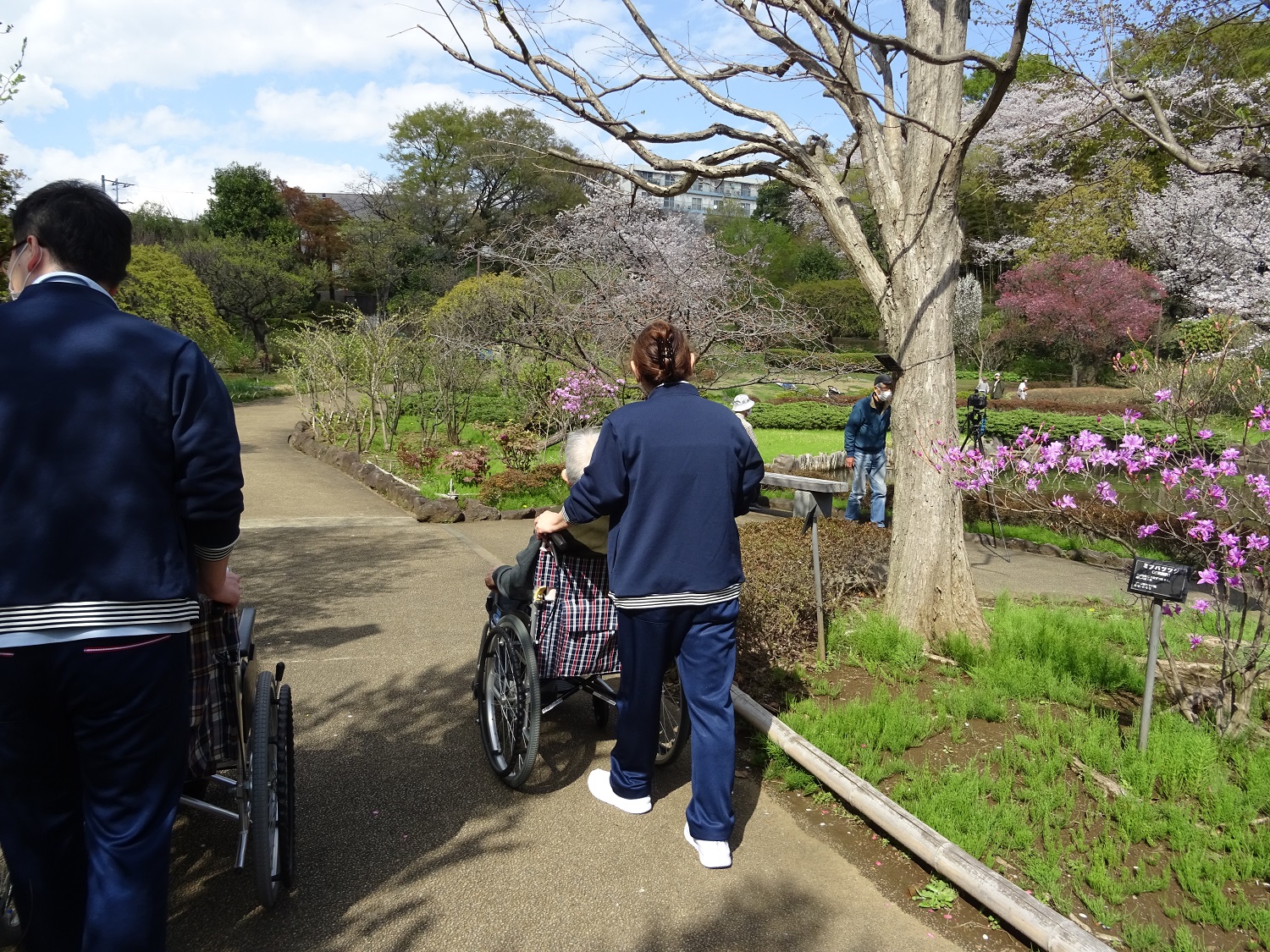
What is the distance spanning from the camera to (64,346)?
1.90 m

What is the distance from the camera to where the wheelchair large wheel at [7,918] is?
245 centimetres

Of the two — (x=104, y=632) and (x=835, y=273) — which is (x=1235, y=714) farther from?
(x=835, y=273)

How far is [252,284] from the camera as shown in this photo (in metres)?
34.9

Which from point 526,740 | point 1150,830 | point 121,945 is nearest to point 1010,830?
point 1150,830

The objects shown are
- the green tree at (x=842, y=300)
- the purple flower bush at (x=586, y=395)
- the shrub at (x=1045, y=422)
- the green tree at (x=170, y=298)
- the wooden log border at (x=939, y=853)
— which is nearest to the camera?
the wooden log border at (x=939, y=853)

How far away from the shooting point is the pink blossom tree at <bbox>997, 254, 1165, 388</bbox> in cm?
2498

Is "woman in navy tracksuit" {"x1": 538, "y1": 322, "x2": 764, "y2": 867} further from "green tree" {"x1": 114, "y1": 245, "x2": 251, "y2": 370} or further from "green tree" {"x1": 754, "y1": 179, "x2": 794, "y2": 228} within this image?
"green tree" {"x1": 754, "y1": 179, "x2": 794, "y2": 228}

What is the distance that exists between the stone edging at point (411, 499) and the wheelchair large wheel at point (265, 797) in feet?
24.6

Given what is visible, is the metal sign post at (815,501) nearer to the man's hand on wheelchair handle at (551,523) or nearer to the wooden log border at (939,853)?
the wooden log border at (939,853)

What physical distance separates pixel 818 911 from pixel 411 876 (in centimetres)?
134

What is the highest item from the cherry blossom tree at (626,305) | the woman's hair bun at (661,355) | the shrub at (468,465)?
the cherry blossom tree at (626,305)

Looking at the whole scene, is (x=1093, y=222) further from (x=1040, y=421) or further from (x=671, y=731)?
(x=671, y=731)

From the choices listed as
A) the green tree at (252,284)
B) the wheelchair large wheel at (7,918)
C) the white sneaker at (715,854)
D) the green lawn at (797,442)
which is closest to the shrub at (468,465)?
the green lawn at (797,442)

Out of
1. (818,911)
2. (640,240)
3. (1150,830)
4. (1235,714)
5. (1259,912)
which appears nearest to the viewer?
(1259,912)
